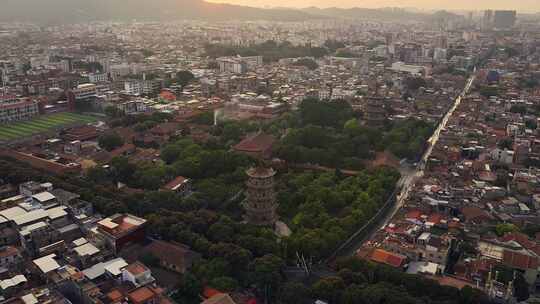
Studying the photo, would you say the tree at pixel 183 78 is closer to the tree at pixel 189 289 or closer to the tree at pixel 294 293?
the tree at pixel 189 289

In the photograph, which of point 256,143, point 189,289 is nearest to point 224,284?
point 189,289

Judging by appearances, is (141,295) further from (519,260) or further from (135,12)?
(135,12)

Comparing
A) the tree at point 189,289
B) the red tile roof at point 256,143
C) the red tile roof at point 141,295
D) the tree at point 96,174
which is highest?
the red tile roof at point 256,143

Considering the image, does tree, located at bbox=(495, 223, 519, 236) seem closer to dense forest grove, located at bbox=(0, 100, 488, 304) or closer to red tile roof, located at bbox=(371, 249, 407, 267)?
red tile roof, located at bbox=(371, 249, 407, 267)

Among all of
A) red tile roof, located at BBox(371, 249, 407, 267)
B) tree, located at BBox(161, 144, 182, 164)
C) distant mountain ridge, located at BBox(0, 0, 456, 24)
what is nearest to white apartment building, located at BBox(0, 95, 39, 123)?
tree, located at BBox(161, 144, 182, 164)

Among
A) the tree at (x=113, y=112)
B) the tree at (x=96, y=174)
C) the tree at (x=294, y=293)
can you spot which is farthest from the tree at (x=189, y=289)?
the tree at (x=113, y=112)

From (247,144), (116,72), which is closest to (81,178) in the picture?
(247,144)
